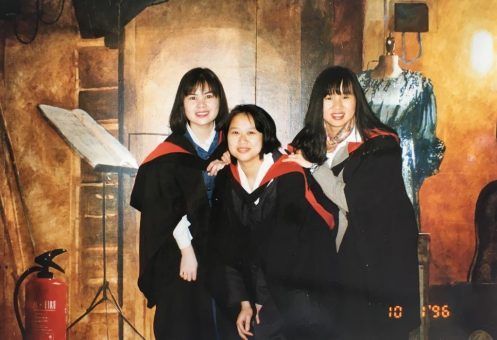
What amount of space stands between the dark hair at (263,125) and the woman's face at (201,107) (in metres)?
0.09

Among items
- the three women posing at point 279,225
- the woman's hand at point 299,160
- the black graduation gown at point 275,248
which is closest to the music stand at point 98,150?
the three women posing at point 279,225

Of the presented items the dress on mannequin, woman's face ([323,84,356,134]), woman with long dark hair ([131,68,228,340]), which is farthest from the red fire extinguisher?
the dress on mannequin

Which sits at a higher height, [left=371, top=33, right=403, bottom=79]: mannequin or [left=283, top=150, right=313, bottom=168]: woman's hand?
[left=371, top=33, right=403, bottom=79]: mannequin

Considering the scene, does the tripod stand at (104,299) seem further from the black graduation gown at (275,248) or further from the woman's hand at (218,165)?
the woman's hand at (218,165)

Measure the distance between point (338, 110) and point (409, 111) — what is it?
1.20ft

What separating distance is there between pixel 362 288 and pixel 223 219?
0.70 metres

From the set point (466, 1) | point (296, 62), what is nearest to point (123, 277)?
point (296, 62)

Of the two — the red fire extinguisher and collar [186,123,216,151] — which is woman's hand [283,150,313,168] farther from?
the red fire extinguisher

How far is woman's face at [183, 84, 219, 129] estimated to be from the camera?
2855mm

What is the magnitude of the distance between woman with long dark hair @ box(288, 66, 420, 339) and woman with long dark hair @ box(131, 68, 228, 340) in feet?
1.44

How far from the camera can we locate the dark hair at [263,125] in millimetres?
2814

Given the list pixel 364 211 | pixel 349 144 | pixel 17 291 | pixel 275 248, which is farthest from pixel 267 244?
pixel 17 291

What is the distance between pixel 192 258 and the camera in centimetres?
283

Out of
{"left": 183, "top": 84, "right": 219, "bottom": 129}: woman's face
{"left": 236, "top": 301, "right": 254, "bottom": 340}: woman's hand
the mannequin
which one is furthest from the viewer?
the mannequin
